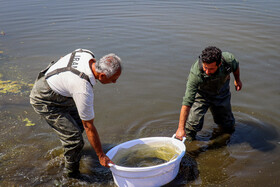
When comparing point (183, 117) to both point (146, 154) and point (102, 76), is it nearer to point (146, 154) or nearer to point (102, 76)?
point (146, 154)

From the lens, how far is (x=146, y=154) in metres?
3.39

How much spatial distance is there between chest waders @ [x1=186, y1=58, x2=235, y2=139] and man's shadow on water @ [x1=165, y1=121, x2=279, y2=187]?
0.20 m

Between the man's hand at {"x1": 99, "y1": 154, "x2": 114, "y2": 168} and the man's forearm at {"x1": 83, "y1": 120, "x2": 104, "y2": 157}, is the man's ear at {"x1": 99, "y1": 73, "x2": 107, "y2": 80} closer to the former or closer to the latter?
the man's forearm at {"x1": 83, "y1": 120, "x2": 104, "y2": 157}

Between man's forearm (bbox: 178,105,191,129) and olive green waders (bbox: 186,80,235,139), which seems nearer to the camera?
man's forearm (bbox: 178,105,191,129)

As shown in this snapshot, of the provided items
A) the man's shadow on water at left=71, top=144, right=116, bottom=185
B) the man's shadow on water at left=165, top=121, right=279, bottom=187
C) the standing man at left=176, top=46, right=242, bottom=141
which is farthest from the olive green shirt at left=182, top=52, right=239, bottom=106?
the man's shadow on water at left=71, top=144, right=116, bottom=185

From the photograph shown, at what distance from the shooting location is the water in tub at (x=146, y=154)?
10.5 ft

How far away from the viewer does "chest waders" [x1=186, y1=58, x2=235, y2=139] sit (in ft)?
10.9

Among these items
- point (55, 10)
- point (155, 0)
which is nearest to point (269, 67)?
point (155, 0)

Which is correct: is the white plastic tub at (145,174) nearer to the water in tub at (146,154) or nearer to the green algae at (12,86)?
the water in tub at (146,154)

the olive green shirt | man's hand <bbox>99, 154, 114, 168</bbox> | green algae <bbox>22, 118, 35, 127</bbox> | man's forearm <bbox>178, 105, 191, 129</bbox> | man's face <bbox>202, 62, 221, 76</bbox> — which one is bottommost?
green algae <bbox>22, 118, 35, 127</bbox>

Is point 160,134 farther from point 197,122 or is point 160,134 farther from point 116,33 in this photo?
point 116,33

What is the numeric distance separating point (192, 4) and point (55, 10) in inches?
223

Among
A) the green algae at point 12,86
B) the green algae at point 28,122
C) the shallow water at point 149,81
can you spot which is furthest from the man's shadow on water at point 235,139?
the green algae at point 12,86

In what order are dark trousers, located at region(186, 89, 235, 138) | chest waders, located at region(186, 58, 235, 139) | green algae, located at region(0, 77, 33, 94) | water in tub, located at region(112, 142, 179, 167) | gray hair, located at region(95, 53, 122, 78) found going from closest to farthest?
1. gray hair, located at region(95, 53, 122, 78)
2. water in tub, located at region(112, 142, 179, 167)
3. chest waders, located at region(186, 58, 235, 139)
4. dark trousers, located at region(186, 89, 235, 138)
5. green algae, located at region(0, 77, 33, 94)
